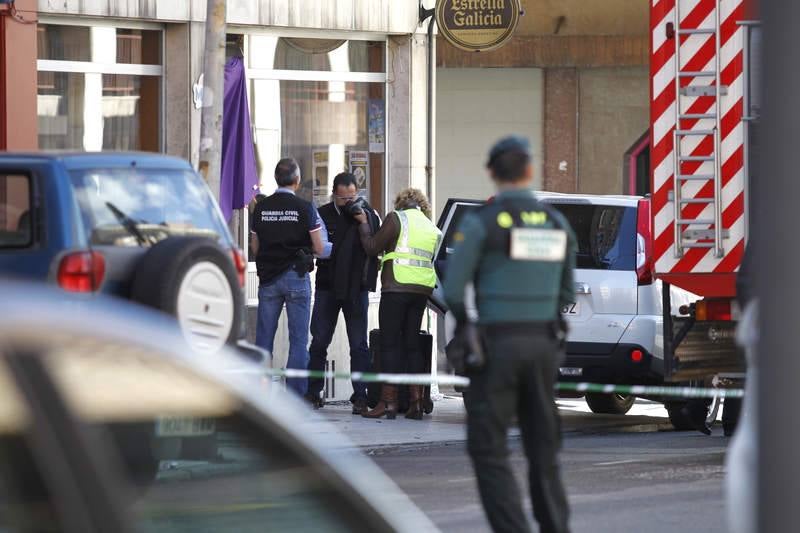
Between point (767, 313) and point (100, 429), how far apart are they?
4.55ft

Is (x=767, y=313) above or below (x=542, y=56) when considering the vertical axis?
below

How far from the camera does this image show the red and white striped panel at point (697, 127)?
1098 centimetres

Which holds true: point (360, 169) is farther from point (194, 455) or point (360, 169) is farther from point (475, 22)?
point (194, 455)

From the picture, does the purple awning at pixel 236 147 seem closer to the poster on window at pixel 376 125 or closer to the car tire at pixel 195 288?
the poster on window at pixel 376 125

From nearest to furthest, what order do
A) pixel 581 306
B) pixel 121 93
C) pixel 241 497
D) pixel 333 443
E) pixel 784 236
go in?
pixel 241 497 < pixel 784 236 < pixel 333 443 < pixel 581 306 < pixel 121 93

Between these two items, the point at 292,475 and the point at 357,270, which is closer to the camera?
the point at 292,475

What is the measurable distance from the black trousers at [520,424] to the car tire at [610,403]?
7876mm

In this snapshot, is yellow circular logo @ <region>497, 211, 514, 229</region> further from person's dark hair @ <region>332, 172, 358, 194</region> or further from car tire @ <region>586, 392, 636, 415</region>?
car tire @ <region>586, 392, 636, 415</region>

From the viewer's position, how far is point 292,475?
10.2 feet

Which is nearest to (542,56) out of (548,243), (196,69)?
(196,69)

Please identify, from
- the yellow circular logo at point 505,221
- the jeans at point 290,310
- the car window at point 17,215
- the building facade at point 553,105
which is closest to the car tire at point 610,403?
the jeans at point 290,310

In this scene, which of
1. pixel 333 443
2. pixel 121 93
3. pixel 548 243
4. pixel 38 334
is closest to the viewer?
pixel 38 334

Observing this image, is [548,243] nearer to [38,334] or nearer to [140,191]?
[140,191]

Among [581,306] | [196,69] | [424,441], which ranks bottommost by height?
[424,441]
